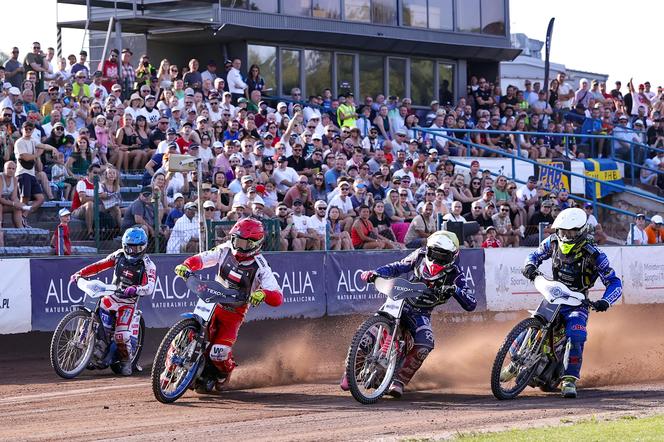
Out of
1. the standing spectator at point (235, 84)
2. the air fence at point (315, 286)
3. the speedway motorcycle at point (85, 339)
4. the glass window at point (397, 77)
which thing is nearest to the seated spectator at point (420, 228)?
the air fence at point (315, 286)

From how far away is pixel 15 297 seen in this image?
1548 cm

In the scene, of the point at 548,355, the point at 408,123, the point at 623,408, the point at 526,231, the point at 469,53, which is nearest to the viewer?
the point at 623,408

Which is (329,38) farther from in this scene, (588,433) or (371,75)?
(588,433)

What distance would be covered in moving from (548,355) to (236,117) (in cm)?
1208

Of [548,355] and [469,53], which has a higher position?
[469,53]

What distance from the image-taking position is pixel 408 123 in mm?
27562

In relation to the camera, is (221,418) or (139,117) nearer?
(221,418)

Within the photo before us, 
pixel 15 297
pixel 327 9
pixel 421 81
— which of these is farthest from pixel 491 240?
pixel 421 81

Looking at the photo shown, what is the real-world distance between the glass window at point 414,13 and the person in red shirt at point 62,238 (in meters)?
16.4

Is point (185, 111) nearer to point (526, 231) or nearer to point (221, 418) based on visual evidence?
point (526, 231)

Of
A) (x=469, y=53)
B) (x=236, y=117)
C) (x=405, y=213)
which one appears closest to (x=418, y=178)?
(x=405, y=213)

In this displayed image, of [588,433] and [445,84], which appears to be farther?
[445,84]

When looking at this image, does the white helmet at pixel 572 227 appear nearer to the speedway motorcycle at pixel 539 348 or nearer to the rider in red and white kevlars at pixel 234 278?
the speedway motorcycle at pixel 539 348

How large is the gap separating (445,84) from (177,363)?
23104mm
